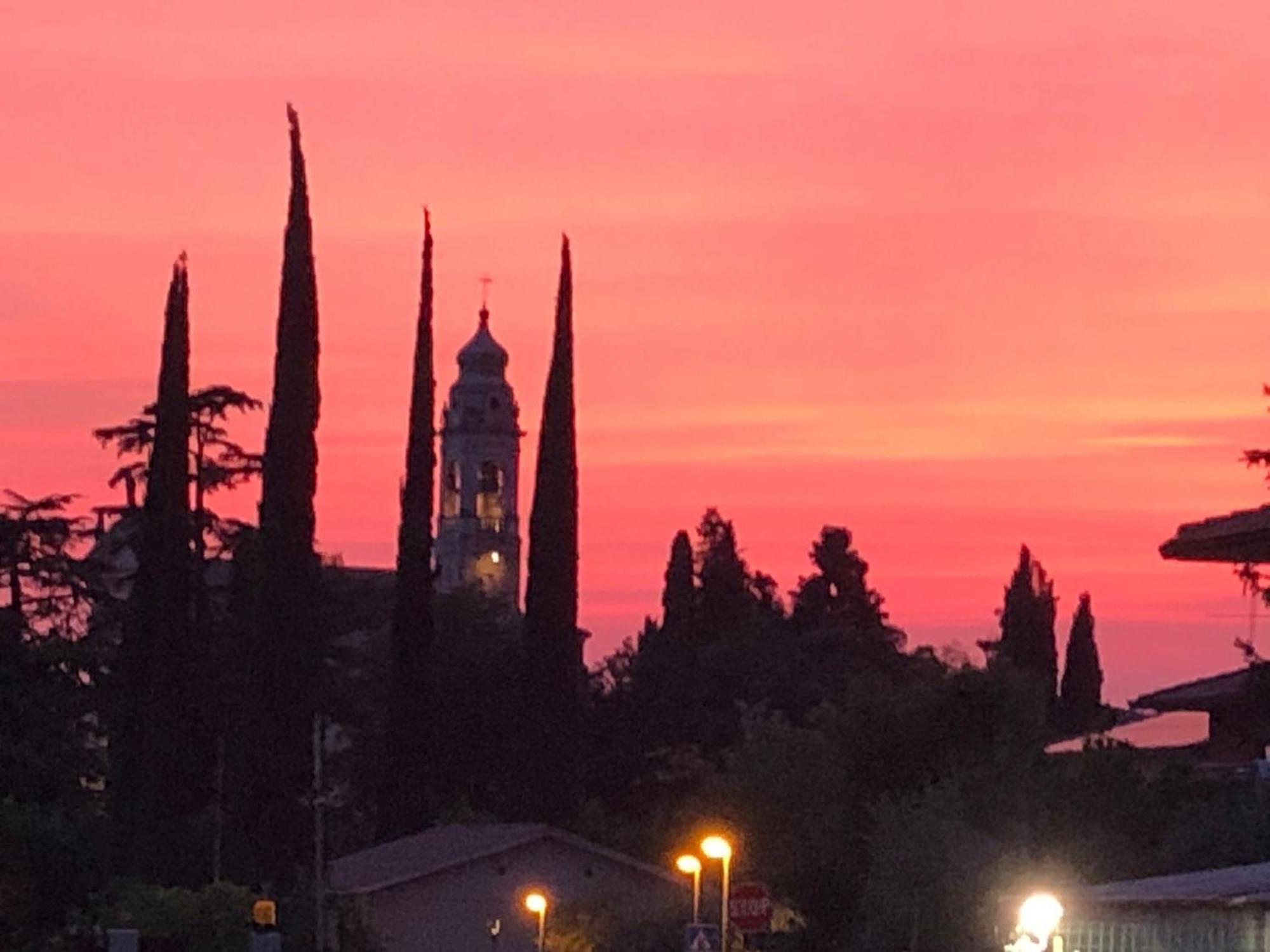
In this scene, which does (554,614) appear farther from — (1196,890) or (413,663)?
(1196,890)

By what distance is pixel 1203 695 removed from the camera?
48406 mm

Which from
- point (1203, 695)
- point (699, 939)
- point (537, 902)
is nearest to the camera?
point (699, 939)

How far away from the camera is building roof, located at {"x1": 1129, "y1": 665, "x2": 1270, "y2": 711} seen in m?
46.3

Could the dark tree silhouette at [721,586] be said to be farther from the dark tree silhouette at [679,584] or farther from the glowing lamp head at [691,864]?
the glowing lamp head at [691,864]

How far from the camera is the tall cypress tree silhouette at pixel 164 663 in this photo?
209ft

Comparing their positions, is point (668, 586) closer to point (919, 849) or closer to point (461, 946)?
point (461, 946)

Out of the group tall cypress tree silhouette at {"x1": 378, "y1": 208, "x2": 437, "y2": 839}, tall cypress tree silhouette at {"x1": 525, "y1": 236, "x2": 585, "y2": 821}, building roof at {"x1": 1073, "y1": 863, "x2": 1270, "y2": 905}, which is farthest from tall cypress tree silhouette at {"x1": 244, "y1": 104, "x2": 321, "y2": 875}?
building roof at {"x1": 1073, "y1": 863, "x2": 1270, "y2": 905}

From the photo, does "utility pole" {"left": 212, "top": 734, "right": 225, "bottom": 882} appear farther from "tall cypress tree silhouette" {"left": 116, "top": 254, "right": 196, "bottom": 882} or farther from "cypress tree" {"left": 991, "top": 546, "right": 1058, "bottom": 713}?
"cypress tree" {"left": 991, "top": 546, "right": 1058, "bottom": 713}

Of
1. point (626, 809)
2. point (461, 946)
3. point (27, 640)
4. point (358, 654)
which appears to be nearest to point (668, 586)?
point (358, 654)

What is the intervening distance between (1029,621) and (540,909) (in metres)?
57.2

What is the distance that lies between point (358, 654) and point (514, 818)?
1937 cm

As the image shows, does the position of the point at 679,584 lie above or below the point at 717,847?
above

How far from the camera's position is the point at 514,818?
2859 inches

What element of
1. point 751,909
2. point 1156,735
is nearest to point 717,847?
point 751,909
